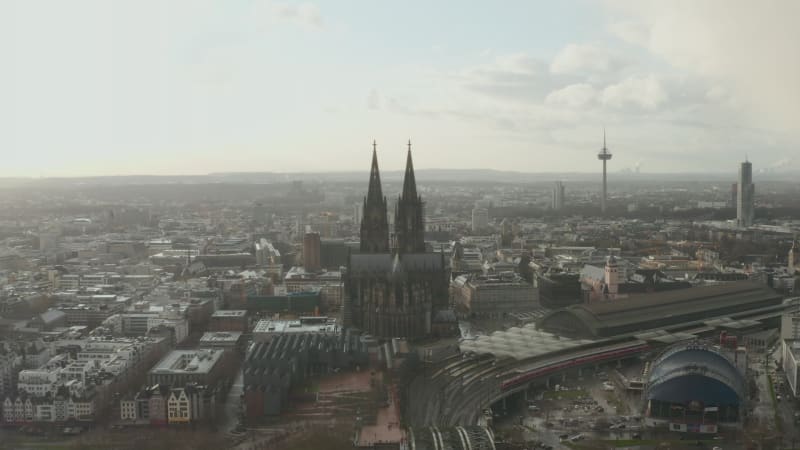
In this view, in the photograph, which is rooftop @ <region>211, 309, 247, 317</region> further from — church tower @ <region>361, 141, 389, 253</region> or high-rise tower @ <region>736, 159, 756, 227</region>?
high-rise tower @ <region>736, 159, 756, 227</region>

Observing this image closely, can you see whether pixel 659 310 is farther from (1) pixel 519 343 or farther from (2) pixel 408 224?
(2) pixel 408 224

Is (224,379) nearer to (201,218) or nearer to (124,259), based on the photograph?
(124,259)

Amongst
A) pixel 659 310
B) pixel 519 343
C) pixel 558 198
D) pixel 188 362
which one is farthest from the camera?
pixel 558 198

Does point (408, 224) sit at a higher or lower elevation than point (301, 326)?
higher

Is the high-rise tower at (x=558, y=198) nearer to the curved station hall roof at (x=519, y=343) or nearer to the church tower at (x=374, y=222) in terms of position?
the church tower at (x=374, y=222)

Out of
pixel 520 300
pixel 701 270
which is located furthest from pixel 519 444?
pixel 701 270

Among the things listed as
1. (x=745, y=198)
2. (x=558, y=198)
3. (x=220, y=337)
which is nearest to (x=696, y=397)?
(x=220, y=337)
